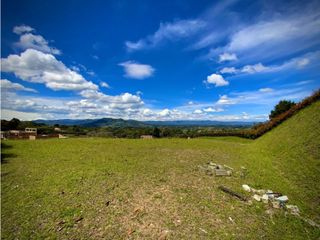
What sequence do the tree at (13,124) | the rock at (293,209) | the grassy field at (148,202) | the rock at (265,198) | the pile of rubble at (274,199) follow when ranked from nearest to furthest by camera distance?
1. the grassy field at (148,202)
2. the rock at (293,209)
3. the pile of rubble at (274,199)
4. the rock at (265,198)
5. the tree at (13,124)

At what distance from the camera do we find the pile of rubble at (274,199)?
6.64 metres

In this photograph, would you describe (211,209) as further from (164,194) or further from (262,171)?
(262,171)

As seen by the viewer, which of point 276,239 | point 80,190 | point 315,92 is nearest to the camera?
point 276,239

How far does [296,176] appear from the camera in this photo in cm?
969

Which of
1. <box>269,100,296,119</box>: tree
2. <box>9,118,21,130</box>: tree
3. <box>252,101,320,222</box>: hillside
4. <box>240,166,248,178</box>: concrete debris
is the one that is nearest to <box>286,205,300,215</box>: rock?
<box>252,101,320,222</box>: hillside

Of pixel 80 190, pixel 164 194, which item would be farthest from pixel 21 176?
pixel 164 194

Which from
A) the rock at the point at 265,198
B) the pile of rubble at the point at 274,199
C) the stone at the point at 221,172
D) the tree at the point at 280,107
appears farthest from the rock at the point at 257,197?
the tree at the point at 280,107

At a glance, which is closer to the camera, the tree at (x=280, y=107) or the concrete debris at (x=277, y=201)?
the concrete debris at (x=277, y=201)

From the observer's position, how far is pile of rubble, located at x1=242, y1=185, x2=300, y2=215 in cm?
664

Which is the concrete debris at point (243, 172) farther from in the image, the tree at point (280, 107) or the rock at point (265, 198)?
the tree at point (280, 107)

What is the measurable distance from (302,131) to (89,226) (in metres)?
15.8

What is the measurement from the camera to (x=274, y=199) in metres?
7.13

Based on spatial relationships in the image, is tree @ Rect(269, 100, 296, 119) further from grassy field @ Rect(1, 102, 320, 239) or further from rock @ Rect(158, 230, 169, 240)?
rock @ Rect(158, 230, 169, 240)

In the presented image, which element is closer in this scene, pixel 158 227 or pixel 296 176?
pixel 158 227
